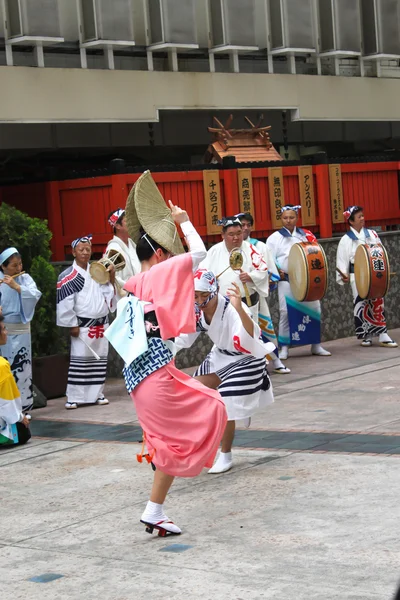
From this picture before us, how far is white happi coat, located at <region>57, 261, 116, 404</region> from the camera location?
984cm

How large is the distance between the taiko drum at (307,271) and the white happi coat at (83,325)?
2.60 m

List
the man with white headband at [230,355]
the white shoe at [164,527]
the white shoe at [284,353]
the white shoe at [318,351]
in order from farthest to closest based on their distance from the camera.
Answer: the white shoe at [318,351]
the white shoe at [284,353]
the man with white headband at [230,355]
the white shoe at [164,527]

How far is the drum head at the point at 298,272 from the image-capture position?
11555 millimetres

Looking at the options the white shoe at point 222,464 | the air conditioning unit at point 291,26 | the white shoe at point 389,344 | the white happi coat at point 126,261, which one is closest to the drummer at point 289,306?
the white shoe at point 389,344

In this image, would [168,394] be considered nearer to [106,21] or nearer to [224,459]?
[224,459]

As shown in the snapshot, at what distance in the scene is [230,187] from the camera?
12617 mm

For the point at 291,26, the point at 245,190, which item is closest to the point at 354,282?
the point at 245,190

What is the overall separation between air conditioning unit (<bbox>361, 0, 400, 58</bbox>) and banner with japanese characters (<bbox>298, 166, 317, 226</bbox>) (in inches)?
148

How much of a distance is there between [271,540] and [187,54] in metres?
10.4

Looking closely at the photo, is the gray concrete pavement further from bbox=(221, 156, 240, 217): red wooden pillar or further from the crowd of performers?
bbox=(221, 156, 240, 217): red wooden pillar

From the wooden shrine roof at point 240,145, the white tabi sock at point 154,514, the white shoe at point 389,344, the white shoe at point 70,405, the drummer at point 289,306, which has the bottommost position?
the white shoe at point 389,344

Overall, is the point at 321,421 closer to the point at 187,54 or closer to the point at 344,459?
the point at 344,459

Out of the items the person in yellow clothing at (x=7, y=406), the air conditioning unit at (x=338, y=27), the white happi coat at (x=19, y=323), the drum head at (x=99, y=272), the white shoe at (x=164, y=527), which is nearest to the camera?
the white shoe at (x=164, y=527)

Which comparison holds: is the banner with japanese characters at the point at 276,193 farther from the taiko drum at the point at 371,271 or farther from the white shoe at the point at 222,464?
the white shoe at the point at 222,464
